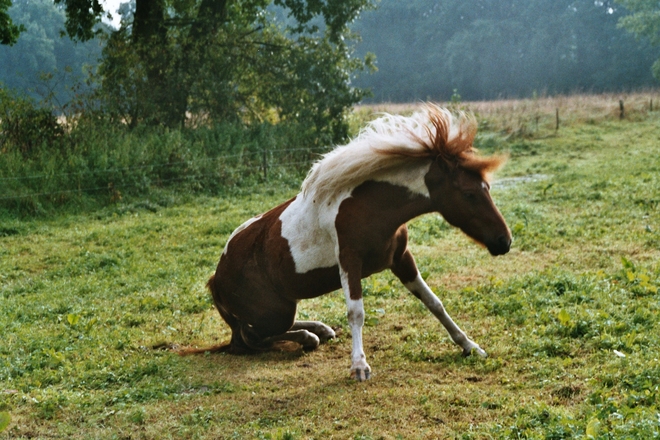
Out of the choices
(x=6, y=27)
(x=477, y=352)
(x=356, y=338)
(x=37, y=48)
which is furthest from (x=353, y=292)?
(x=37, y=48)

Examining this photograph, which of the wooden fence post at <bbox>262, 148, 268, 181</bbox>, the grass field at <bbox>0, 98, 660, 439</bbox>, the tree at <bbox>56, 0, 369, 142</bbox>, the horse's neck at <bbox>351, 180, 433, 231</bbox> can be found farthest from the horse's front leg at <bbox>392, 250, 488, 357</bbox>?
the tree at <bbox>56, 0, 369, 142</bbox>

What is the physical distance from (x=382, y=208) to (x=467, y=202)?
648mm

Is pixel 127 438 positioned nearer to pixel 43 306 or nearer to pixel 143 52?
pixel 43 306

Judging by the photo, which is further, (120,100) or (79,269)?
(120,100)

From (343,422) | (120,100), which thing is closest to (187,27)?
(120,100)

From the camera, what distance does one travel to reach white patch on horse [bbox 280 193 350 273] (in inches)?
216

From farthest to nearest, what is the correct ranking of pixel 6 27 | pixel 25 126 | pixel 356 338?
pixel 25 126 < pixel 6 27 < pixel 356 338

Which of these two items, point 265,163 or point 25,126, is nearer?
point 25,126

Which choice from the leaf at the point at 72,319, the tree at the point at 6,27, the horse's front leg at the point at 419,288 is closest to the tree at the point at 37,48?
the tree at the point at 6,27

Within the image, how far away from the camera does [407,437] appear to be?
400 centimetres

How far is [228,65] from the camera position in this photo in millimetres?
21047

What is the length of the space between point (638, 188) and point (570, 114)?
1712cm

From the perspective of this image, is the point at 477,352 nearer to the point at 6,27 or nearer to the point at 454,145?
the point at 454,145

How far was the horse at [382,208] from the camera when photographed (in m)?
5.23
